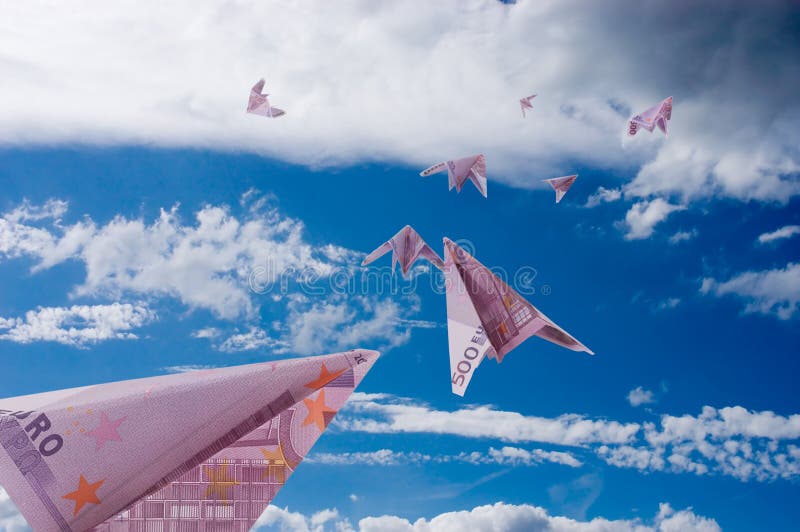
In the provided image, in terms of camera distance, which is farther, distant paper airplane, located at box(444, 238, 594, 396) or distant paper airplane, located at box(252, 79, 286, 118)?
distant paper airplane, located at box(252, 79, 286, 118)

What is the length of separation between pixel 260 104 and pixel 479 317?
31.3 feet

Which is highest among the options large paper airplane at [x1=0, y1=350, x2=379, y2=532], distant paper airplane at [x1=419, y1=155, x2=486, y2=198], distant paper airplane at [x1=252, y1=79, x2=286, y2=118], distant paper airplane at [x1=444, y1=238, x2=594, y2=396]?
distant paper airplane at [x1=252, y1=79, x2=286, y2=118]

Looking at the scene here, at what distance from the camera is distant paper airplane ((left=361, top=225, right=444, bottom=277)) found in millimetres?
20781

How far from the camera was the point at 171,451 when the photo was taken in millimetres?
13781

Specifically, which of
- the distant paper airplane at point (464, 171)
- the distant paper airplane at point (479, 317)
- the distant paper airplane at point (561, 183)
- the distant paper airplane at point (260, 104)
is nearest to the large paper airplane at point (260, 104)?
the distant paper airplane at point (260, 104)

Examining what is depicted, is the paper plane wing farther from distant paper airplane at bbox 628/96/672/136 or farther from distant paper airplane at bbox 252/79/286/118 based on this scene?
distant paper airplane at bbox 628/96/672/136

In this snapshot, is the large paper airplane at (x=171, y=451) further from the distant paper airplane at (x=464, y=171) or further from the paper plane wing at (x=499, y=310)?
the distant paper airplane at (x=464, y=171)

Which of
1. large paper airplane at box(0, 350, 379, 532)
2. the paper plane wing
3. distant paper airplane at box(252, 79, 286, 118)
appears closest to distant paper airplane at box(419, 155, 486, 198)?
the paper plane wing

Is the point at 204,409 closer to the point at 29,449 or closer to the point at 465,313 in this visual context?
the point at 29,449

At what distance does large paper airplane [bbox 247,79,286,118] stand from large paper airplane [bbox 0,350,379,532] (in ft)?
32.4

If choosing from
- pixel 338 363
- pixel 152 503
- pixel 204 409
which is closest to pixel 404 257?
pixel 338 363

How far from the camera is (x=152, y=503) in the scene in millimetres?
13703

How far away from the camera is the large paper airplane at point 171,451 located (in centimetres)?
1366

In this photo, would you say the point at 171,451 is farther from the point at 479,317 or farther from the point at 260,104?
the point at 260,104
